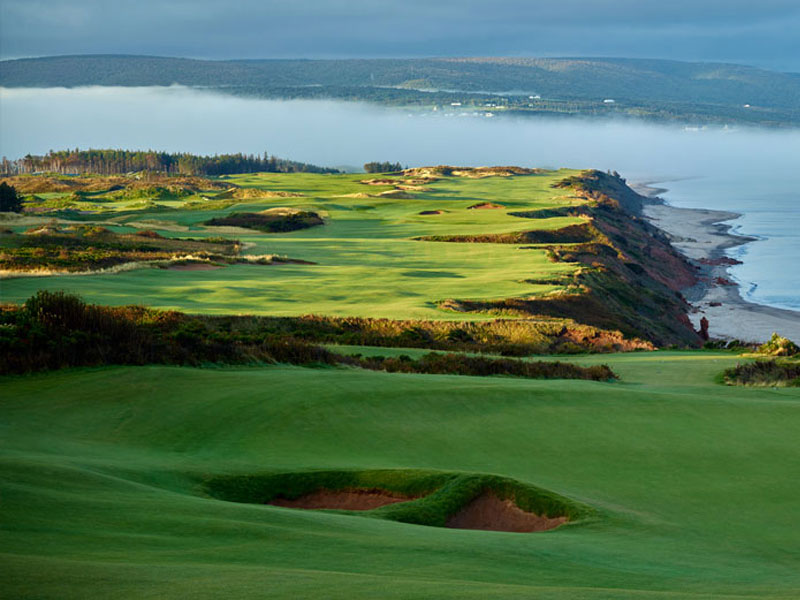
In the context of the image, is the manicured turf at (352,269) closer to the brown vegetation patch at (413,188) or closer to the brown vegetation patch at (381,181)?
the brown vegetation patch at (413,188)

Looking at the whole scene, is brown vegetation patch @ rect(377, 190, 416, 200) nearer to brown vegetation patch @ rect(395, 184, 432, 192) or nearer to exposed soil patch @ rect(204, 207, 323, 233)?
brown vegetation patch @ rect(395, 184, 432, 192)

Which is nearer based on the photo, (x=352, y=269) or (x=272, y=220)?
(x=352, y=269)

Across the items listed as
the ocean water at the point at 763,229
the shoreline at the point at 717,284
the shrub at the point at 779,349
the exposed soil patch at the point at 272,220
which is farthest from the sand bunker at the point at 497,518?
the exposed soil patch at the point at 272,220

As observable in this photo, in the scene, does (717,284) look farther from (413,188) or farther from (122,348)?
(122,348)

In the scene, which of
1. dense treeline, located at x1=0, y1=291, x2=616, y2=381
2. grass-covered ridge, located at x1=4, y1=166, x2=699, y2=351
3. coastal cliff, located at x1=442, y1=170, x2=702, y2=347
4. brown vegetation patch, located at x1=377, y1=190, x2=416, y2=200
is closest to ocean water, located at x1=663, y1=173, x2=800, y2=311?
coastal cliff, located at x1=442, y1=170, x2=702, y2=347

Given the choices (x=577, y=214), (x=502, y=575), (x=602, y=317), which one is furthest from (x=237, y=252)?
(x=502, y=575)

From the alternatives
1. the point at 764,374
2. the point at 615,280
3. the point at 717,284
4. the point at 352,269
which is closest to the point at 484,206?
the point at 717,284
